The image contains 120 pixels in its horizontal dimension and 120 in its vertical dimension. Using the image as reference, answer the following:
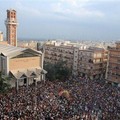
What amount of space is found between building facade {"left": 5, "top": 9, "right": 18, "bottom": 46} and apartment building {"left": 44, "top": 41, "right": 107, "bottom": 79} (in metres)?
9.06

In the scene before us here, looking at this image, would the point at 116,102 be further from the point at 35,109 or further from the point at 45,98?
the point at 35,109

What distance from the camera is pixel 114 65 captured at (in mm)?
46250

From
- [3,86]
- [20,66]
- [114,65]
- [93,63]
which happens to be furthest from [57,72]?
[3,86]

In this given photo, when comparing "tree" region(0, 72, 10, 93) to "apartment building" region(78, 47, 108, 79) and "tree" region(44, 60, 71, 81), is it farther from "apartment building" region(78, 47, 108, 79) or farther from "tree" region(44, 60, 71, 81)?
"apartment building" region(78, 47, 108, 79)

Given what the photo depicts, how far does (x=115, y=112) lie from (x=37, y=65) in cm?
1679

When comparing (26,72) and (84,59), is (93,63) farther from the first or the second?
(26,72)

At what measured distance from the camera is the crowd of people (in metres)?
23.1

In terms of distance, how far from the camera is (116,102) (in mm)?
28953

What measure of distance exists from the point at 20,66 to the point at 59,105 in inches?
505

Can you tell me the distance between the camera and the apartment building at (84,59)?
5172 cm

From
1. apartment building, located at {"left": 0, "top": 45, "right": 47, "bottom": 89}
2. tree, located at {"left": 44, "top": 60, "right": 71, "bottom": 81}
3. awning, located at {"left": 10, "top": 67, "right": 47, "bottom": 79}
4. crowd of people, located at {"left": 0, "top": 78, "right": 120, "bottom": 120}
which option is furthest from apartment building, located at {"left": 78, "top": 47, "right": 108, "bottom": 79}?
crowd of people, located at {"left": 0, "top": 78, "right": 120, "bottom": 120}

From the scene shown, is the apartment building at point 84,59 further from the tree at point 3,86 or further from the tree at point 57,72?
the tree at point 3,86

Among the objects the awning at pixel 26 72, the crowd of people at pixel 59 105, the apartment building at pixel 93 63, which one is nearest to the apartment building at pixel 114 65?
the apartment building at pixel 93 63

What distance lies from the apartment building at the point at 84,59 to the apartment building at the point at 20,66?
588 inches
